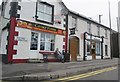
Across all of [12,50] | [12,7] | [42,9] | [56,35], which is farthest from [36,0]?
[12,50]

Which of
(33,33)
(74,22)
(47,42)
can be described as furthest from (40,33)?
(74,22)

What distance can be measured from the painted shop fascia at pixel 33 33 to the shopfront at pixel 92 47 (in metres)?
5.28

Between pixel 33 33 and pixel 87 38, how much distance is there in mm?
9528

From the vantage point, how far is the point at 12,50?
49.1 feet

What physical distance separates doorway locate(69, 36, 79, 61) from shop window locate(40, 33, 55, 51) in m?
3.17

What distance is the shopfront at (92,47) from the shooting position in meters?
24.3

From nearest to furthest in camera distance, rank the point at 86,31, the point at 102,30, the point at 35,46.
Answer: the point at 35,46
the point at 86,31
the point at 102,30

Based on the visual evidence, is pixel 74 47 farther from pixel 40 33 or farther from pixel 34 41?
pixel 34 41

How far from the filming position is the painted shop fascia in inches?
600

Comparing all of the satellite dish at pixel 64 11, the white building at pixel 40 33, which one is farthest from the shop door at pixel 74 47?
the satellite dish at pixel 64 11

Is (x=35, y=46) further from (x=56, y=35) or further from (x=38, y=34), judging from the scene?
(x=56, y=35)

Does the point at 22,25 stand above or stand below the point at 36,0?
below

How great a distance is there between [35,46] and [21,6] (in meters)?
3.52

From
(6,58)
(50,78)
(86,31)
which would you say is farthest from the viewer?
(86,31)
